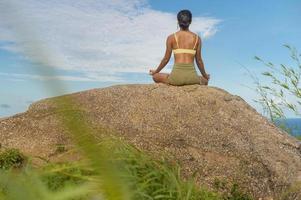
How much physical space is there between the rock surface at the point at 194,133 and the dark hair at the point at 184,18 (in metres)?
1.69

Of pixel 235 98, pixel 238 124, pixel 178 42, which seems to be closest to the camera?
pixel 238 124

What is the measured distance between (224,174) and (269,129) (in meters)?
2.09

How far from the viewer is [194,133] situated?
9.23 meters

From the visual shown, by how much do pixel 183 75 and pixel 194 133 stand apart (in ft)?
8.15

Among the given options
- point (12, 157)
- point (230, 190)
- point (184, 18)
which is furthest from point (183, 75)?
point (12, 157)

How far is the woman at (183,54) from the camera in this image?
37.8ft

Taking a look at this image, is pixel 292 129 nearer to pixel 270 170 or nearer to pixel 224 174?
pixel 270 170

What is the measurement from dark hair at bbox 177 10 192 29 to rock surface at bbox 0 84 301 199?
5.54 ft

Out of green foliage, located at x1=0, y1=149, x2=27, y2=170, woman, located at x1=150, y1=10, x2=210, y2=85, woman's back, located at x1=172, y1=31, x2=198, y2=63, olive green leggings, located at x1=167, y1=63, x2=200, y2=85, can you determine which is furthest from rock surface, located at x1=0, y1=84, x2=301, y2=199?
woman's back, located at x1=172, y1=31, x2=198, y2=63

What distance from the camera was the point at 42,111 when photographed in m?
9.78

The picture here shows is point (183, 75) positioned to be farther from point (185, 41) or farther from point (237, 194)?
point (237, 194)

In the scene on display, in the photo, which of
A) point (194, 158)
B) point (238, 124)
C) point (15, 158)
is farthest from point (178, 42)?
point (15, 158)

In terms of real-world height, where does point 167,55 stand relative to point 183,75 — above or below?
above

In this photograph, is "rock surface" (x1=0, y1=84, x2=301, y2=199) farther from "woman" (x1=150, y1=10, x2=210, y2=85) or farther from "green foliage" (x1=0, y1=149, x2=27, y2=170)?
"woman" (x1=150, y1=10, x2=210, y2=85)
